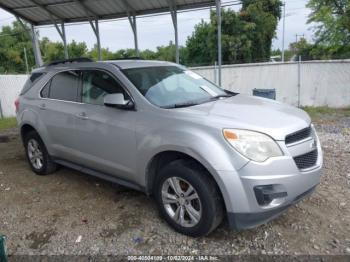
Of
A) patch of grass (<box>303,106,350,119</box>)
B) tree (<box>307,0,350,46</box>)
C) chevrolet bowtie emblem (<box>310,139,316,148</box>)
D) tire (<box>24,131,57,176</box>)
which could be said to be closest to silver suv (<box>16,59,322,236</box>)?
chevrolet bowtie emblem (<box>310,139,316,148</box>)

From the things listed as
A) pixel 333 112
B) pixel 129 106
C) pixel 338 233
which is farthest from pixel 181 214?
pixel 333 112

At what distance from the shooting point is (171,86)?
4.02m

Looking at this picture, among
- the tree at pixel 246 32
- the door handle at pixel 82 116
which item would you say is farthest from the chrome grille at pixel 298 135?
the tree at pixel 246 32

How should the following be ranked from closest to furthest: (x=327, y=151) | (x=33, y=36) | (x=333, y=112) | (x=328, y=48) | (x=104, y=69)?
(x=104, y=69) → (x=327, y=151) → (x=333, y=112) → (x=33, y=36) → (x=328, y=48)

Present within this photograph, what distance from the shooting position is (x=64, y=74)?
4691 mm

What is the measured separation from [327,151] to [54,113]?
15.5ft

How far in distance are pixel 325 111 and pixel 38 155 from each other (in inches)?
374

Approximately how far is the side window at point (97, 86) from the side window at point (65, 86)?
0.64 ft

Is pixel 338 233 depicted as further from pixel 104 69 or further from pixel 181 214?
pixel 104 69

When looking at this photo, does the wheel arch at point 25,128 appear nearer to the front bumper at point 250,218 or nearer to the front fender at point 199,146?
the front fender at point 199,146

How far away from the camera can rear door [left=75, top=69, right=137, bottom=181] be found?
12.0ft

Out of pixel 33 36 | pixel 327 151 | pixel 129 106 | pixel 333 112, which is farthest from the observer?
pixel 33 36

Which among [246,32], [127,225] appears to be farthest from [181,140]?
[246,32]

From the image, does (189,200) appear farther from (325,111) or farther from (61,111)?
(325,111)
